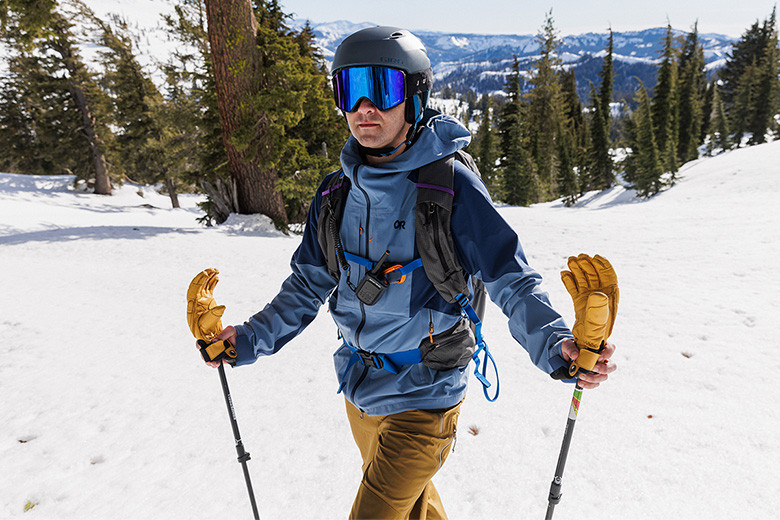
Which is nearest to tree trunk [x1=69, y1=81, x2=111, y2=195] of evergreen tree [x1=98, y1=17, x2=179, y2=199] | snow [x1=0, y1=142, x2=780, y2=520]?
evergreen tree [x1=98, y1=17, x2=179, y2=199]

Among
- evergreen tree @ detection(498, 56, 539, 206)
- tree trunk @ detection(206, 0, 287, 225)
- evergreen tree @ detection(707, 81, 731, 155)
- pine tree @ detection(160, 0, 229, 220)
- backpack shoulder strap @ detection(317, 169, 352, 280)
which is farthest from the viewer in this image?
evergreen tree @ detection(707, 81, 731, 155)

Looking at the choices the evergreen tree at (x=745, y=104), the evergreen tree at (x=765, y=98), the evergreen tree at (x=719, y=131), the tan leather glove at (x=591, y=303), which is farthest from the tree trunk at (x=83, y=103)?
the evergreen tree at (x=765, y=98)

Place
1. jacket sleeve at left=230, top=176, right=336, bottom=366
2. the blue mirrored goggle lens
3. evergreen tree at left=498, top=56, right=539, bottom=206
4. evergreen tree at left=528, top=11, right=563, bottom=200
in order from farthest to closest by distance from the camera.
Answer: evergreen tree at left=528, top=11, right=563, bottom=200, evergreen tree at left=498, top=56, right=539, bottom=206, jacket sleeve at left=230, top=176, right=336, bottom=366, the blue mirrored goggle lens

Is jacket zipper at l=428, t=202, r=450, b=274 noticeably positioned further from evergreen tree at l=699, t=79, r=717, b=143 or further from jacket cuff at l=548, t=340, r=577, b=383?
evergreen tree at l=699, t=79, r=717, b=143

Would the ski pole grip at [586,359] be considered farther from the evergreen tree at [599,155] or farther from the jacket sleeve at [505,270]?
the evergreen tree at [599,155]

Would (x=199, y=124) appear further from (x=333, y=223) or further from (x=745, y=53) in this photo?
(x=745, y=53)

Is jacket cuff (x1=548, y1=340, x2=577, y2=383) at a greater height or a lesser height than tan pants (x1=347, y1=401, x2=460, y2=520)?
greater

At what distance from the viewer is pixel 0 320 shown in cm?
485

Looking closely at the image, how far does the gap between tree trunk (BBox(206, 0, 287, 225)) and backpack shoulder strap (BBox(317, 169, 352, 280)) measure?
27.9 feet

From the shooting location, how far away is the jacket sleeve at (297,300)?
2230 millimetres

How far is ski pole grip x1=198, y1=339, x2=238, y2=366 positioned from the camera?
6.89ft

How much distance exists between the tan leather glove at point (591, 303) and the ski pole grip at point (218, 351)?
162 centimetres

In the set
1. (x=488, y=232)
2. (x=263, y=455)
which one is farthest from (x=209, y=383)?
(x=488, y=232)

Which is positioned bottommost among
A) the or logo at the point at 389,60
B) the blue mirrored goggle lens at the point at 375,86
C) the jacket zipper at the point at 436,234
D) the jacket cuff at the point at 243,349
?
the jacket cuff at the point at 243,349
